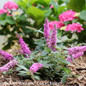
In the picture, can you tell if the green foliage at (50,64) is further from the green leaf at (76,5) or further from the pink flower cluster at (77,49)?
the green leaf at (76,5)

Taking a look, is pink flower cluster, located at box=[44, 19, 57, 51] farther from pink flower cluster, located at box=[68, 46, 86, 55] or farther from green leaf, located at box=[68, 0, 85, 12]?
green leaf, located at box=[68, 0, 85, 12]

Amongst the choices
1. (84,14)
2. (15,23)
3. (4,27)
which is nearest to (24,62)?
(84,14)

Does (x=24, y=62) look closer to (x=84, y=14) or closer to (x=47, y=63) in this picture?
(x=47, y=63)

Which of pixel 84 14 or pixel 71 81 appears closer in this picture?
A: pixel 71 81

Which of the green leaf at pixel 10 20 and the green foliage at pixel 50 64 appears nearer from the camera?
the green foliage at pixel 50 64

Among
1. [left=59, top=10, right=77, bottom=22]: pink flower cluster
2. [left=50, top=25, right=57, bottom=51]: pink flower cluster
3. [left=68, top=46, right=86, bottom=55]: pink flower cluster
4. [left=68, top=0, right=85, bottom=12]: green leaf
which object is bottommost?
[left=68, top=46, right=86, bottom=55]: pink flower cluster

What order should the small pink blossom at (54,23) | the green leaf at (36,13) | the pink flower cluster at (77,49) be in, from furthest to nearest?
1. the green leaf at (36,13)
2. the small pink blossom at (54,23)
3. the pink flower cluster at (77,49)

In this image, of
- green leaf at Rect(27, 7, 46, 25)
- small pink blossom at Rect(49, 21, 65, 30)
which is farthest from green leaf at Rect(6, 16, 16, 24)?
small pink blossom at Rect(49, 21, 65, 30)

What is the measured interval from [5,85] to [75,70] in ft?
1.44

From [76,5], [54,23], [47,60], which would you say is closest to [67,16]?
[54,23]

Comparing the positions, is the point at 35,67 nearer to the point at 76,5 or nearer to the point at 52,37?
the point at 52,37

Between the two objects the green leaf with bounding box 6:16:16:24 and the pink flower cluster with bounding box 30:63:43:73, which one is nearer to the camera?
the pink flower cluster with bounding box 30:63:43:73

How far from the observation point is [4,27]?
193 cm

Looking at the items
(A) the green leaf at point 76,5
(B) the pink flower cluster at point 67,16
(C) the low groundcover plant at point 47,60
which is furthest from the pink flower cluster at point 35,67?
(A) the green leaf at point 76,5
